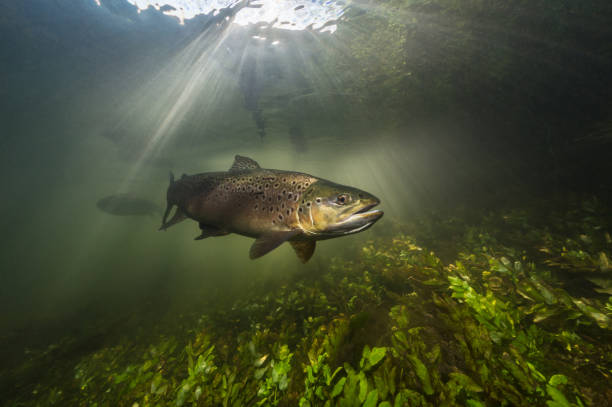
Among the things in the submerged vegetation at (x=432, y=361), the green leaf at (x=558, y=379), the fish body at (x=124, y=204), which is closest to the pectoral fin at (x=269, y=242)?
the submerged vegetation at (x=432, y=361)

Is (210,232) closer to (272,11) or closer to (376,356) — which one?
(376,356)

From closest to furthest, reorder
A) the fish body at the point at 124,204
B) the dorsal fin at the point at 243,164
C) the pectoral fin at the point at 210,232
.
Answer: the pectoral fin at the point at 210,232 → the dorsal fin at the point at 243,164 → the fish body at the point at 124,204

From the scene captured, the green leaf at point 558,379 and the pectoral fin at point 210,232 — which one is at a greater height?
the green leaf at point 558,379

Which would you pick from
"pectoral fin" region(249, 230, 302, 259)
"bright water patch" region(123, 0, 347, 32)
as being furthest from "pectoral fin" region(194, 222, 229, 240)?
"bright water patch" region(123, 0, 347, 32)

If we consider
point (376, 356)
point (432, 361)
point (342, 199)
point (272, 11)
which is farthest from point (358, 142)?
point (376, 356)

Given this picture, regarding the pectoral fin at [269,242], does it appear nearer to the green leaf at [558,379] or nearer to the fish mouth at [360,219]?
the fish mouth at [360,219]

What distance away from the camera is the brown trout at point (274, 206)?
7.52ft

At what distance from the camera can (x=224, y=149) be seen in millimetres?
22297

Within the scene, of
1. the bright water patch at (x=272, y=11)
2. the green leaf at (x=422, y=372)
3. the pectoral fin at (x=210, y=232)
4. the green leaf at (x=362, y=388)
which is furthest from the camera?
the bright water patch at (x=272, y=11)

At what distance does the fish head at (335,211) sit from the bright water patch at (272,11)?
856 cm

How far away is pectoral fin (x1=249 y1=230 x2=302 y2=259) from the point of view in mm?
2277

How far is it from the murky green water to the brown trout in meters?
0.93

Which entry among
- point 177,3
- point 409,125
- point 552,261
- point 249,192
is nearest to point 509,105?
point 409,125

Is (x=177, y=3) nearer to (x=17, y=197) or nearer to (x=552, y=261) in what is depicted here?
(x=552, y=261)
